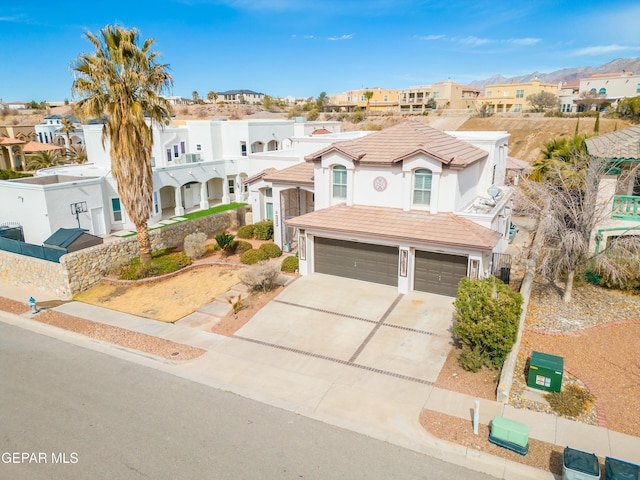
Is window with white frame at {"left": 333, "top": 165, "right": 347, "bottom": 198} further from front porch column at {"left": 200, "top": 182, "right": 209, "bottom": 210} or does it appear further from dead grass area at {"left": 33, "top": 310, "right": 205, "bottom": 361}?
front porch column at {"left": 200, "top": 182, "right": 209, "bottom": 210}

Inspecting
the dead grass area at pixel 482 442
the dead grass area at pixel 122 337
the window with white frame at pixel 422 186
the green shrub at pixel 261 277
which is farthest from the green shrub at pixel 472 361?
the green shrub at pixel 261 277

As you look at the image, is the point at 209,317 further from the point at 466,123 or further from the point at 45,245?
the point at 466,123

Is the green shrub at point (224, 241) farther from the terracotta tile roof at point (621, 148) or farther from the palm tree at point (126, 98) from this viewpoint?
the terracotta tile roof at point (621, 148)

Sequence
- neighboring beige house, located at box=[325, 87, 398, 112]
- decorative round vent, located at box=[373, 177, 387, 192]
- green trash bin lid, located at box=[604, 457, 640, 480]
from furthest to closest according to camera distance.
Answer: neighboring beige house, located at box=[325, 87, 398, 112] < decorative round vent, located at box=[373, 177, 387, 192] < green trash bin lid, located at box=[604, 457, 640, 480]

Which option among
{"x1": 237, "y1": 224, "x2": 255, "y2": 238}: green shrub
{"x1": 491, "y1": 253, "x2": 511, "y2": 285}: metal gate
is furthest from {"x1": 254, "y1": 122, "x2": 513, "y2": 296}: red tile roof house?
{"x1": 237, "y1": 224, "x2": 255, "y2": 238}: green shrub

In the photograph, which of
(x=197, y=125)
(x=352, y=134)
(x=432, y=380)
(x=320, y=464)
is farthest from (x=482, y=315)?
(x=197, y=125)

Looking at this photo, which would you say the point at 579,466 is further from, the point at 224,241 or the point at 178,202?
the point at 178,202

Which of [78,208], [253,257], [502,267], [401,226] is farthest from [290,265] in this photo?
[78,208]
